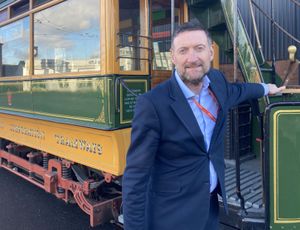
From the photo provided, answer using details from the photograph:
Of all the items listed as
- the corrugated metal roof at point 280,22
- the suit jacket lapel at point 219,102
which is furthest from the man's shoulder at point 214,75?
the corrugated metal roof at point 280,22

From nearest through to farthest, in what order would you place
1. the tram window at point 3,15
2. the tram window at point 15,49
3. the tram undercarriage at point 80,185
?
the tram undercarriage at point 80,185
the tram window at point 15,49
the tram window at point 3,15

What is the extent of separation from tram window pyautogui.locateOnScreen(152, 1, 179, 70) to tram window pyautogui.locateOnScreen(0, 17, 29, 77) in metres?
1.60

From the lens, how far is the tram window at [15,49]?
4414 mm

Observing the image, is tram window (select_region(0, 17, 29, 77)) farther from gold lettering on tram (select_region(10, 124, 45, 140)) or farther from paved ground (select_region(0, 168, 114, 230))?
paved ground (select_region(0, 168, 114, 230))

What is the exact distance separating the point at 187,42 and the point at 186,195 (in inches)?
28.4

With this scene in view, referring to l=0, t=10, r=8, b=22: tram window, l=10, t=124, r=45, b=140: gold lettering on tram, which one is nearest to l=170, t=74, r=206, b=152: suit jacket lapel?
l=10, t=124, r=45, b=140: gold lettering on tram

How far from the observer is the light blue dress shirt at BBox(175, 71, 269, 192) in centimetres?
176

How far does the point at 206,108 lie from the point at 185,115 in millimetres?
210

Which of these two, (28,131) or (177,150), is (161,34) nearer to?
(28,131)

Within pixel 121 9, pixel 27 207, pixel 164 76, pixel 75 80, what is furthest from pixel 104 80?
pixel 27 207

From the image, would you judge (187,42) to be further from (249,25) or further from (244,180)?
(249,25)

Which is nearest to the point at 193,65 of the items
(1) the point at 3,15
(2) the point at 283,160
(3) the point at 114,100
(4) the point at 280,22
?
(2) the point at 283,160

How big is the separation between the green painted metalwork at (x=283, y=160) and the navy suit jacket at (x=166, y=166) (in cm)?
65

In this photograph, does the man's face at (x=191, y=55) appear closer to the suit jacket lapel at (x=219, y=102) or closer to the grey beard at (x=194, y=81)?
the grey beard at (x=194, y=81)
